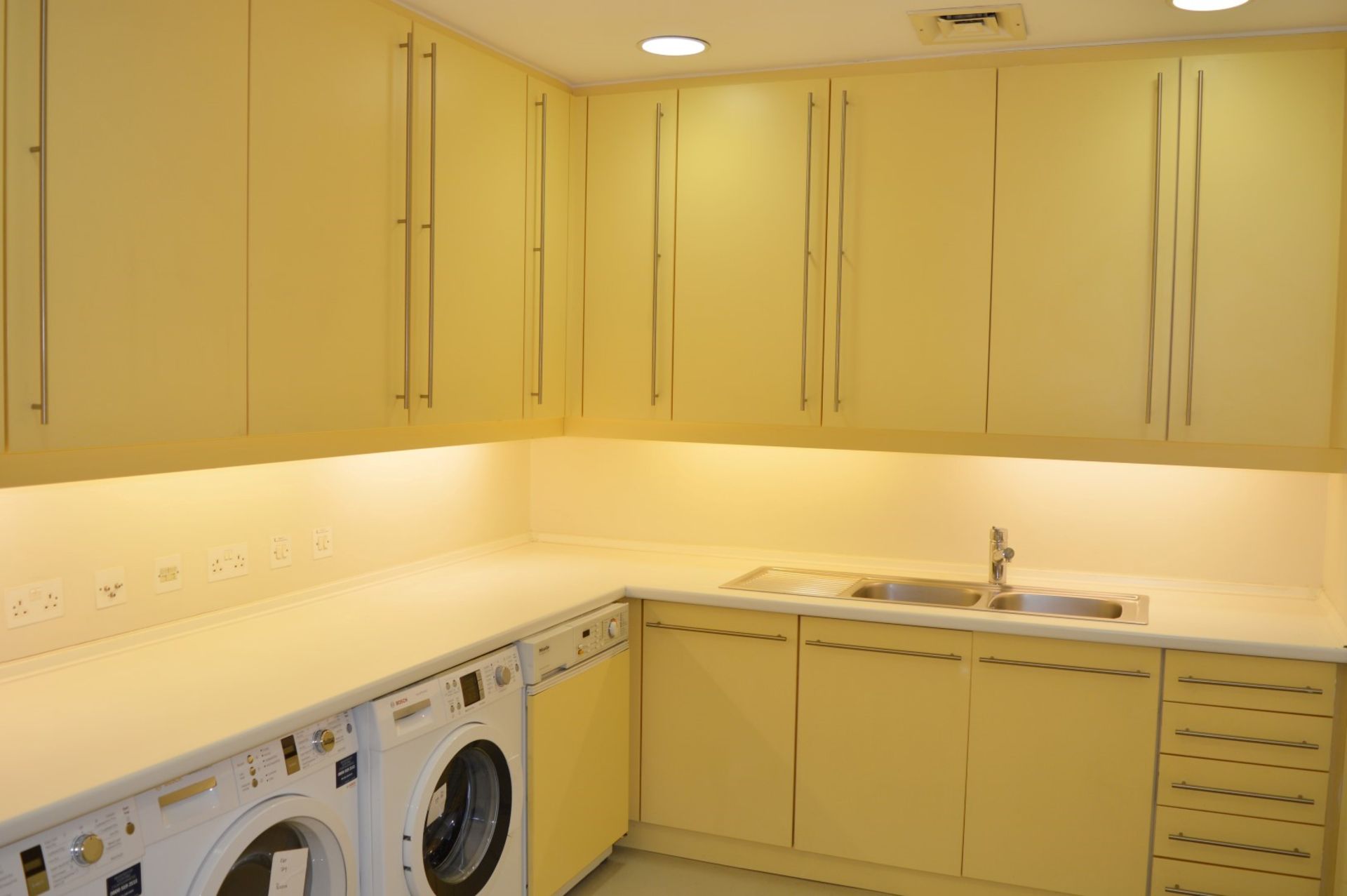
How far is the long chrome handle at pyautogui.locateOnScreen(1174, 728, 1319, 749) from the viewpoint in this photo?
2.81 meters

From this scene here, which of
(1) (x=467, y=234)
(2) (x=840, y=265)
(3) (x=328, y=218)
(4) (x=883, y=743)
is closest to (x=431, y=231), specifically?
(1) (x=467, y=234)

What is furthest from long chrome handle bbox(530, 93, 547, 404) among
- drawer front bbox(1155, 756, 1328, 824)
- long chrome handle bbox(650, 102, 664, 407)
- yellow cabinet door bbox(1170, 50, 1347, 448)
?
drawer front bbox(1155, 756, 1328, 824)

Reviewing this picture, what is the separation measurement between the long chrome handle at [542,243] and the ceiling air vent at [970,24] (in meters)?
1.19

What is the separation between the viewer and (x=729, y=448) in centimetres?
394

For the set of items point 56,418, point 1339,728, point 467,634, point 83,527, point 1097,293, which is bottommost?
point 1339,728

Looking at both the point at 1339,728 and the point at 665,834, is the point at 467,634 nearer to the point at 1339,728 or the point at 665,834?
the point at 665,834

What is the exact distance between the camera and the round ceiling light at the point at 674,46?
3.19 meters

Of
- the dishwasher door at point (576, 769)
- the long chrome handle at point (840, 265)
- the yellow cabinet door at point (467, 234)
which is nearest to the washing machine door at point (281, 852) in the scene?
the dishwasher door at point (576, 769)

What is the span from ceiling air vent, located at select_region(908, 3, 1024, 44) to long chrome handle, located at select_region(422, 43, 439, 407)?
1.28 m

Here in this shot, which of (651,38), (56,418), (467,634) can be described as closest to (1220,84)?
(651,38)

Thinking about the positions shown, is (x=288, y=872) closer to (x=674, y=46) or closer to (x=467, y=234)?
(x=467, y=234)

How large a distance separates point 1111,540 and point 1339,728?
2.85 ft

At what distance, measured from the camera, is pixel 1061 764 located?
9.87 ft

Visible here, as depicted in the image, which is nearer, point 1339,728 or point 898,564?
point 1339,728
